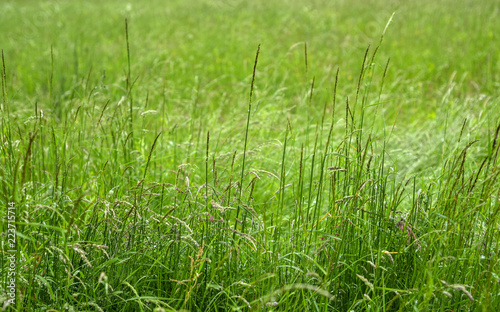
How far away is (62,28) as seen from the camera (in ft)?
29.6

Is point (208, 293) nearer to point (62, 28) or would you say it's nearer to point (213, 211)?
point (213, 211)

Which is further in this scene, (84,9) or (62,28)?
(84,9)

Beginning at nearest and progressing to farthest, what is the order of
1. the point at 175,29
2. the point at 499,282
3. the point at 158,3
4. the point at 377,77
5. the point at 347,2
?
the point at 499,282 → the point at 377,77 → the point at 175,29 → the point at 347,2 → the point at 158,3

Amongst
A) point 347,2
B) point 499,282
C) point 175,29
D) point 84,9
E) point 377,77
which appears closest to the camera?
point 499,282

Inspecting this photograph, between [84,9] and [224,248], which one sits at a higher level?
[84,9]

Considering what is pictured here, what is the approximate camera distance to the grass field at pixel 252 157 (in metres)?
1.35

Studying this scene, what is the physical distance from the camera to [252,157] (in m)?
2.41

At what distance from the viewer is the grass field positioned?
135cm

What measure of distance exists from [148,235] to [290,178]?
1.39 m

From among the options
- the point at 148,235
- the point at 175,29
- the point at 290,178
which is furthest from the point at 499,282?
the point at 175,29

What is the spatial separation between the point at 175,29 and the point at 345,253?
7913 millimetres

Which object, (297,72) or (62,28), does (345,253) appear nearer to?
(297,72)

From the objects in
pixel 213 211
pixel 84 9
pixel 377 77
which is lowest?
pixel 213 211

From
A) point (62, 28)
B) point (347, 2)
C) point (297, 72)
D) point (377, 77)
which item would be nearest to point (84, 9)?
point (62, 28)
